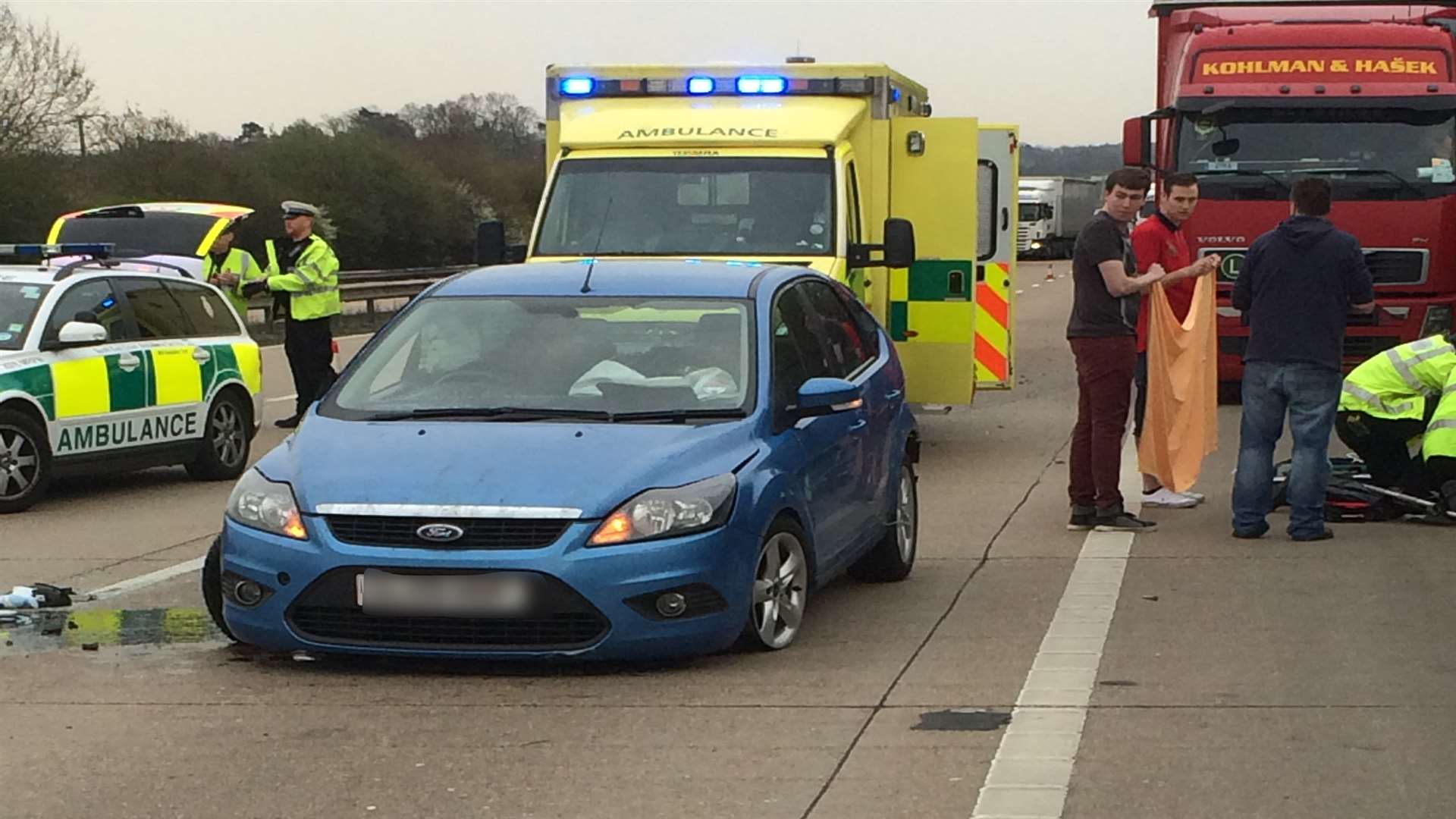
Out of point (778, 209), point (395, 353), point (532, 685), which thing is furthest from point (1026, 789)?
point (778, 209)

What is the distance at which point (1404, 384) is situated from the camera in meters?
11.1

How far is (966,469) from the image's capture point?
13.9 m

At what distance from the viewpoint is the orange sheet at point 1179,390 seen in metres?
11.2

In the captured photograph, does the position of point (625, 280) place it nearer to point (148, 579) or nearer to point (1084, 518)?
point (148, 579)

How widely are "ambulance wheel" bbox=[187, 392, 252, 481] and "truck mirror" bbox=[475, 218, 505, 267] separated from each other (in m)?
1.91

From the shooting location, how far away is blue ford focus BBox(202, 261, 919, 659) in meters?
6.86

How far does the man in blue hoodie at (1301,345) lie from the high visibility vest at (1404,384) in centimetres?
69

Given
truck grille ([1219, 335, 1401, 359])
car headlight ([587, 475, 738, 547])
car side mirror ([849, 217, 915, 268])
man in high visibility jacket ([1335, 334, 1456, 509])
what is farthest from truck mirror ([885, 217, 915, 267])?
car headlight ([587, 475, 738, 547])

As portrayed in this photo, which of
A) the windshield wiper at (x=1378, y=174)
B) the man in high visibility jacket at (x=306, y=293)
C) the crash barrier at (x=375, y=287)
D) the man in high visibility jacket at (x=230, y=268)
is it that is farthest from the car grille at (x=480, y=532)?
the crash barrier at (x=375, y=287)

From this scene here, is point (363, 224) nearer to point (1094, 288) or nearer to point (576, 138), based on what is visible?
point (576, 138)

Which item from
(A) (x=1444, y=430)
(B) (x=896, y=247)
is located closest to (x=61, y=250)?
(B) (x=896, y=247)

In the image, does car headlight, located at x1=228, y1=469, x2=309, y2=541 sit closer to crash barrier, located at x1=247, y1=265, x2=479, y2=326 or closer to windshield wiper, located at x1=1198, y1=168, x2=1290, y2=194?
windshield wiper, located at x1=1198, y1=168, x2=1290, y2=194

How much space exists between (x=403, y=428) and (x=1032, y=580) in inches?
121

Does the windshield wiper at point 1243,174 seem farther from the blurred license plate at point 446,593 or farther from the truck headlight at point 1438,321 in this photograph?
the blurred license plate at point 446,593
